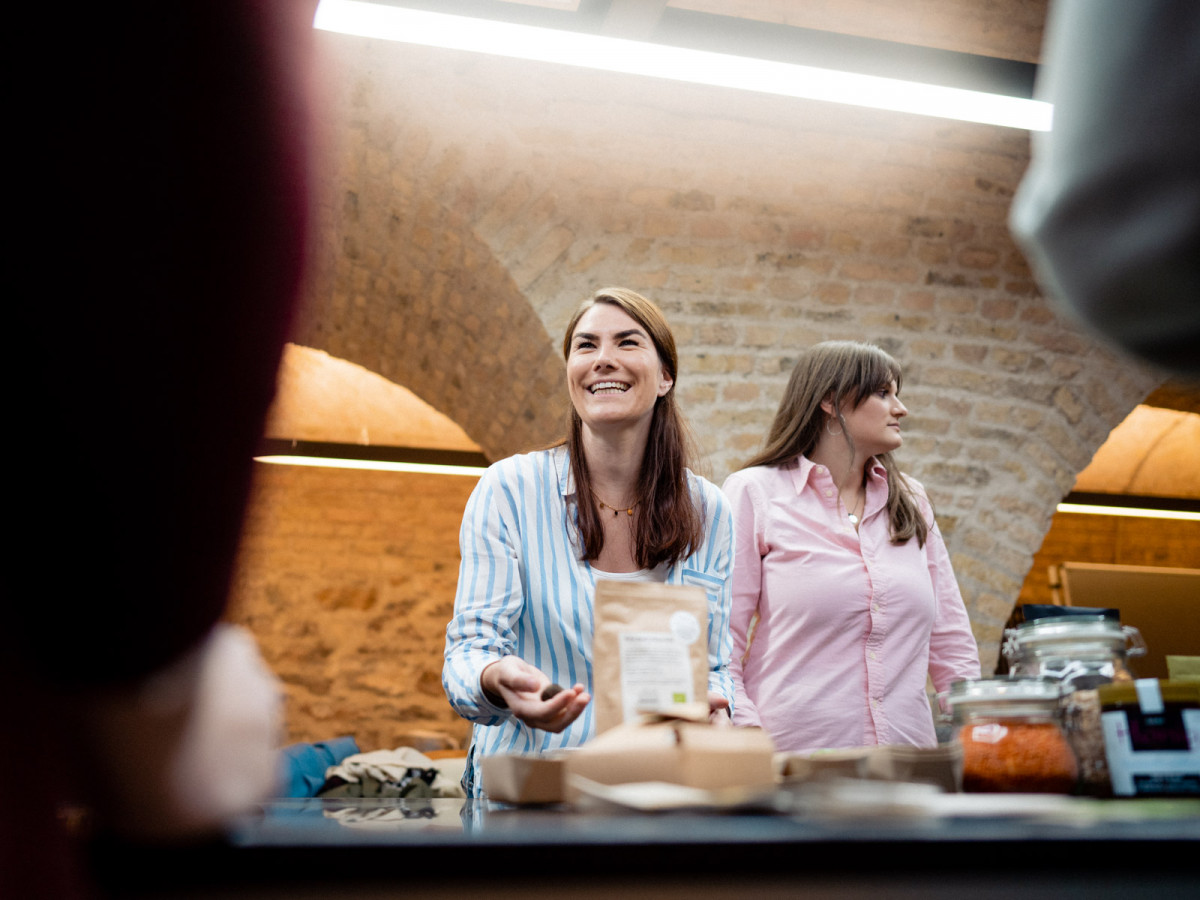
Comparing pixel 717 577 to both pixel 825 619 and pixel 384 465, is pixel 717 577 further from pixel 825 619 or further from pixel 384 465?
pixel 384 465

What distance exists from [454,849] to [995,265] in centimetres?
414

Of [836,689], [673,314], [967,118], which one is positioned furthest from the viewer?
[673,314]

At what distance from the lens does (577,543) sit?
1.65 meters

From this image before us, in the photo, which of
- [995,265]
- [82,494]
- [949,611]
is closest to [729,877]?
[82,494]

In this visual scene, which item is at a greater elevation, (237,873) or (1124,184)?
(1124,184)

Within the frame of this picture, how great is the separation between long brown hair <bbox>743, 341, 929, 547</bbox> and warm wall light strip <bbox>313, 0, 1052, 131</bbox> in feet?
3.06

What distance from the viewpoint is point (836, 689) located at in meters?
2.27

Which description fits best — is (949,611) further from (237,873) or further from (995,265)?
(237,873)

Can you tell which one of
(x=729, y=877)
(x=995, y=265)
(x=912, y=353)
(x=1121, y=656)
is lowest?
(x=729, y=877)

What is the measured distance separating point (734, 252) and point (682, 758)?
3247mm

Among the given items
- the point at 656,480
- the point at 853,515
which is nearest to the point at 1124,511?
the point at 853,515

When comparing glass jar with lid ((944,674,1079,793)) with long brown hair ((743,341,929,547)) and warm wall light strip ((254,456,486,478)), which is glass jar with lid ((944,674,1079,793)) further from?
warm wall light strip ((254,456,486,478))

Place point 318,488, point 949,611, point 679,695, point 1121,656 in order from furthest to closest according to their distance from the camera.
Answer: point 318,488, point 949,611, point 1121,656, point 679,695

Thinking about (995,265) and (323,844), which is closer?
(323,844)
